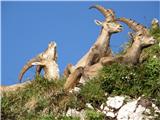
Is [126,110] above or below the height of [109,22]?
below

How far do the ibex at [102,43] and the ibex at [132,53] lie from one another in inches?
44.4

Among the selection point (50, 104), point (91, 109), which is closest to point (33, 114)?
point (50, 104)

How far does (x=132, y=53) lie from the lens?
18.9m

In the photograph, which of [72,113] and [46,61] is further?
[46,61]

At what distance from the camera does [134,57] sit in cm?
1884

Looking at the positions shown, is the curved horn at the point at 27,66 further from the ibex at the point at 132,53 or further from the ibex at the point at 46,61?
the ibex at the point at 132,53

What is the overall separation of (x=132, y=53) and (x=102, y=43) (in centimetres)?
264

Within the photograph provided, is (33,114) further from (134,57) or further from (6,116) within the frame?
(134,57)

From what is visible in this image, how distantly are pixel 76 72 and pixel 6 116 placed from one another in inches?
100

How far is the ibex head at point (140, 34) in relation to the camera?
19203 mm

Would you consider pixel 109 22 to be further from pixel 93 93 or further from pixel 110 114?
pixel 110 114

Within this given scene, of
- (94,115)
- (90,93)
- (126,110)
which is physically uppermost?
(90,93)

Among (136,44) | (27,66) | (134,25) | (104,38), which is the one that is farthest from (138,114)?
(27,66)

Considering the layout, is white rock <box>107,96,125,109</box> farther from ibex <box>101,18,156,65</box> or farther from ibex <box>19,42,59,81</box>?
ibex <box>19,42,59,81</box>
